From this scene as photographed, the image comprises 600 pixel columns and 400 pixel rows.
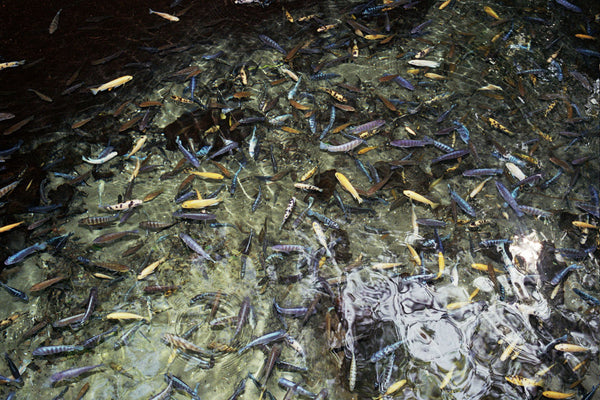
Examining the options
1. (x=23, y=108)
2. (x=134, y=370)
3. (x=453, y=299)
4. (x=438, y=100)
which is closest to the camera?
(x=134, y=370)

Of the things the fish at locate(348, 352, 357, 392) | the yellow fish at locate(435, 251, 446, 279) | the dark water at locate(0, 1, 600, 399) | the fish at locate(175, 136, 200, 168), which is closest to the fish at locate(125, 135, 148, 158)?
the dark water at locate(0, 1, 600, 399)

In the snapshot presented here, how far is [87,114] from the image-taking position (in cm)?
427

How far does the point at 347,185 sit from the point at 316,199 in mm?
339

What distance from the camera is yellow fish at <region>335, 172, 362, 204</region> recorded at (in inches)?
148

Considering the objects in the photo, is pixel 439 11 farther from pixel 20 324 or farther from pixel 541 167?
pixel 20 324

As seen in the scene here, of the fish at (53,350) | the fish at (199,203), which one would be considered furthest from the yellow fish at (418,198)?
the fish at (53,350)

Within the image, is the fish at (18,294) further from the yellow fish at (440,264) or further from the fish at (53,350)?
the yellow fish at (440,264)

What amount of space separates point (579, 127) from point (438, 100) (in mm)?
1679

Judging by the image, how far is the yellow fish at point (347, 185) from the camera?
376cm

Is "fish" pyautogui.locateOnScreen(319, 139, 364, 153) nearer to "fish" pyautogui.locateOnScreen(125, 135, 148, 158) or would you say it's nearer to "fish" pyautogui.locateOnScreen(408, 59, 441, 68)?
"fish" pyautogui.locateOnScreen(408, 59, 441, 68)

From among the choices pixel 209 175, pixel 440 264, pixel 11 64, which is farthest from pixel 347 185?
pixel 11 64

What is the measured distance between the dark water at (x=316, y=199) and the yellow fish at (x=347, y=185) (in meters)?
0.04

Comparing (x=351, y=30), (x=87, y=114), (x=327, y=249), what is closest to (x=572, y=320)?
(x=327, y=249)

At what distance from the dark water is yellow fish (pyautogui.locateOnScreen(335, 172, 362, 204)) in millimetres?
43
